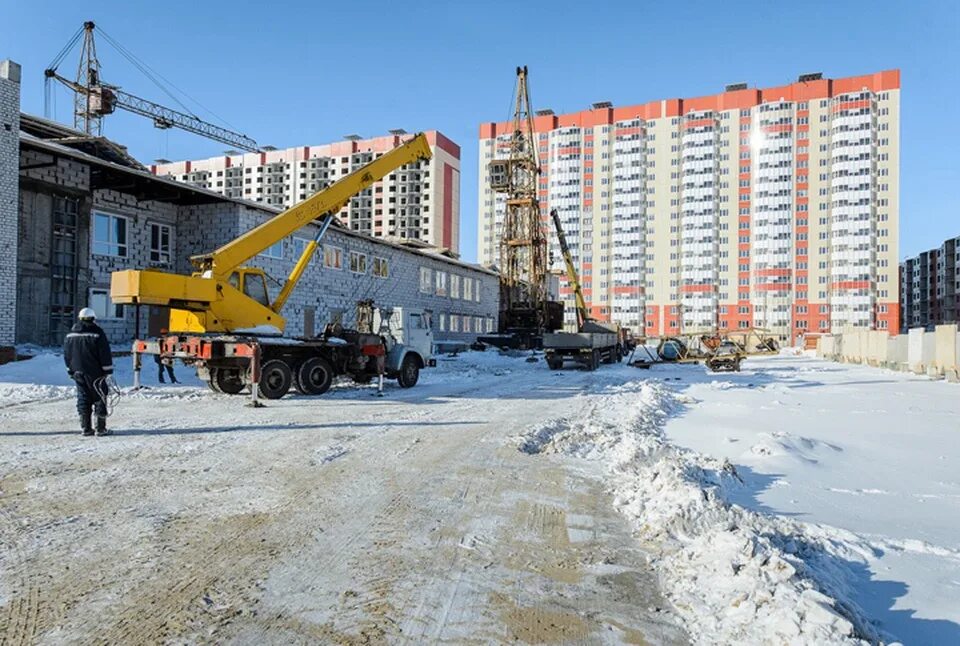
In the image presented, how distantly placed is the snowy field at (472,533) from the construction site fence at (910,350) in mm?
15446

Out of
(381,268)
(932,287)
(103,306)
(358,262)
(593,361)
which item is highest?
(932,287)

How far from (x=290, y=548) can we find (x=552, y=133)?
387ft

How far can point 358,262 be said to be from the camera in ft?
107

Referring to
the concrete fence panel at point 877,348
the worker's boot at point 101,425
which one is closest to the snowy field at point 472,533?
the worker's boot at point 101,425

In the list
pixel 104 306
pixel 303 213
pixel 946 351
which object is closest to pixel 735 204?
pixel 946 351

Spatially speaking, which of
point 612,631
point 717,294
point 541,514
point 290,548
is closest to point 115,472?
point 290,548

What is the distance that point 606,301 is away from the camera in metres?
113

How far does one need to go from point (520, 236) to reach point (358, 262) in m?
16.1

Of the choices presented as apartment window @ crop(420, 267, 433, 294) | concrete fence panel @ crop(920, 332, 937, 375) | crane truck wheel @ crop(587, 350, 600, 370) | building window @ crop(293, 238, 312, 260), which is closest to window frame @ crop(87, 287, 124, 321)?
building window @ crop(293, 238, 312, 260)

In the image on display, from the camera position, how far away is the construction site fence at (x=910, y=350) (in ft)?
73.8

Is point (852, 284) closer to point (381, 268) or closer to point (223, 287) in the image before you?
point (381, 268)

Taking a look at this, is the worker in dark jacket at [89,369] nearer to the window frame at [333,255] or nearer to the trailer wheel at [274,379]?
the trailer wheel at [274,379]

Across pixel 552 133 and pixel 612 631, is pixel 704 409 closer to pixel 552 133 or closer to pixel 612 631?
pixel 612 631

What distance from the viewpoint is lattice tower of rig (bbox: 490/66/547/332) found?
42750 millimetres
